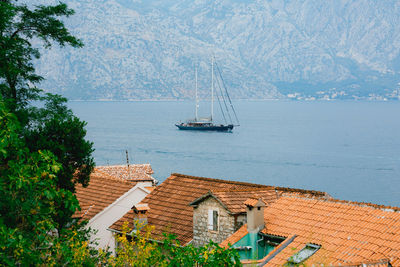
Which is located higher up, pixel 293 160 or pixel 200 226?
pixel 200 226

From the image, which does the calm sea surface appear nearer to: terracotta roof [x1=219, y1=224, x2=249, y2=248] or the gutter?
terracotta roof [x1=219, y1=224, x2=249, y2=248]

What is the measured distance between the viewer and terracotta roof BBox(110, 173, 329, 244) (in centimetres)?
2250

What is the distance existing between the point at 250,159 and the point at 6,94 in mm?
111165

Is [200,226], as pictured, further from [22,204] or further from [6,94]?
[22,204]

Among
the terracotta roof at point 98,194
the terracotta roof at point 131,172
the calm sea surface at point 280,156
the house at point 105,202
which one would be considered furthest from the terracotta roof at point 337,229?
the calm sea surface at point 280,156

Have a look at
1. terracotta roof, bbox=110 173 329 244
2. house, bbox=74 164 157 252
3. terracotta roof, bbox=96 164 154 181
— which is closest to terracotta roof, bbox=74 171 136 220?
house, bbox=74 164 157 252

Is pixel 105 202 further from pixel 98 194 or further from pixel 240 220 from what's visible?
pixel 240 220

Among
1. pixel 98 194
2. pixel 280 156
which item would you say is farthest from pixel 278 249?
pixel 280 156

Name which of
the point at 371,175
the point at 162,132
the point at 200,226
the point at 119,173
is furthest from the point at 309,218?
the point at 162,132

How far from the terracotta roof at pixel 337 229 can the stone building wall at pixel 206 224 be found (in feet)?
5.15

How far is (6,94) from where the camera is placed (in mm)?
21688

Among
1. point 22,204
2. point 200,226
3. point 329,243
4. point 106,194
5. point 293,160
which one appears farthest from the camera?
point 293,160

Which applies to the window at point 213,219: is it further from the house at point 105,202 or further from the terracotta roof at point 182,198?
the house at point 105,202

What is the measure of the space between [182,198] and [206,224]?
4.51 meters
